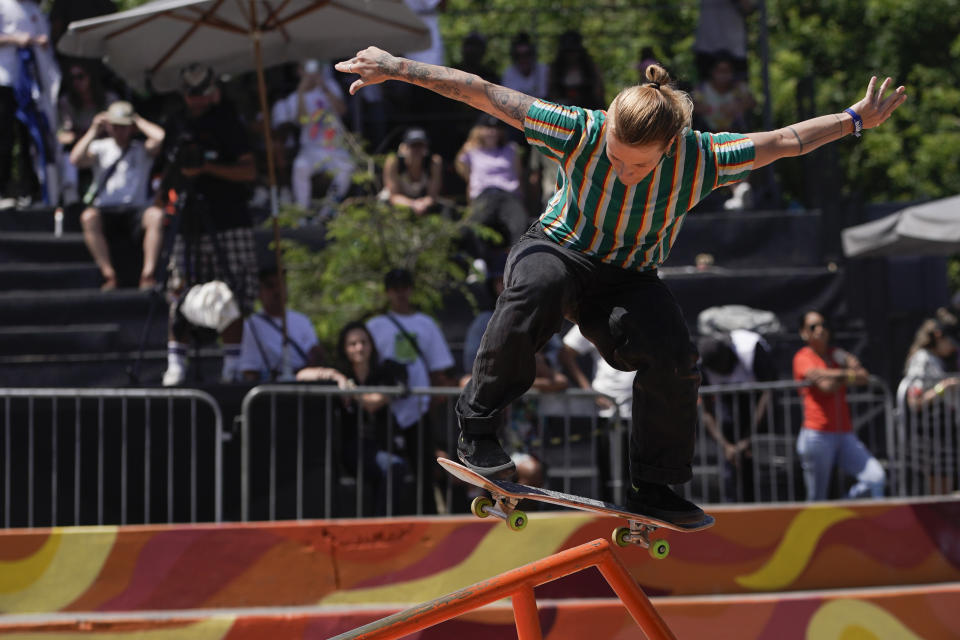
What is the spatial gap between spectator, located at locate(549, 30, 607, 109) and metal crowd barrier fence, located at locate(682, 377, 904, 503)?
4.01 m

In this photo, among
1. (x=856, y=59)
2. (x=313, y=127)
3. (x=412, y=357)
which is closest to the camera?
(x=412, y=357)

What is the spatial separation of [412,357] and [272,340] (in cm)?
94

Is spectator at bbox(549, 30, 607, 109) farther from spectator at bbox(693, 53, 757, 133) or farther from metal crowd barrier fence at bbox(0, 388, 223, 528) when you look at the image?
metal crowd barrier fence at bbox(0, 388, 223, 528)

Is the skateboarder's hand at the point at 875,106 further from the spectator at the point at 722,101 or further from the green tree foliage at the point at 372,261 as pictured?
the spectator at the point at 722,101

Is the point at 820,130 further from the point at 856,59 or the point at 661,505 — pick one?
the point at 856,59

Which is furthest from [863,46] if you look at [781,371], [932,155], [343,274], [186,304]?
[186,304]

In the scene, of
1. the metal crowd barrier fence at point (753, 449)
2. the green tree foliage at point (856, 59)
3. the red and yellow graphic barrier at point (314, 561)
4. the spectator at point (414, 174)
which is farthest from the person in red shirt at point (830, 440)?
the green tree foliage at point (856, 59)

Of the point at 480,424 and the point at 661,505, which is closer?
the point at 480,424

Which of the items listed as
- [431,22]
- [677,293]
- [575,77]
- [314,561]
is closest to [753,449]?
[677,293]

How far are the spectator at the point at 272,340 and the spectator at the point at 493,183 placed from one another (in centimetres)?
213

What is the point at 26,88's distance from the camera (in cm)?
1040

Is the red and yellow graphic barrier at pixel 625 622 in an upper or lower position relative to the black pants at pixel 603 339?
lower

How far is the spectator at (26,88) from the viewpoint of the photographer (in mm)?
10273

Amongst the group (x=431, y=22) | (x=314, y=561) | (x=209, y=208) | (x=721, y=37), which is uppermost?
(x=431, y=22)
